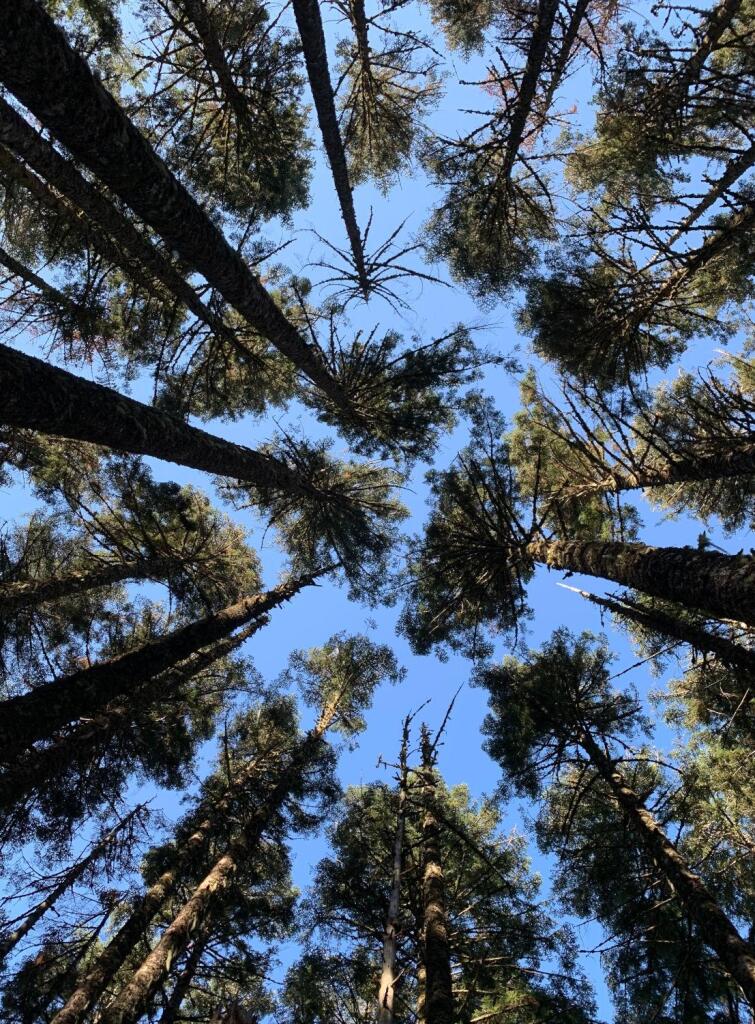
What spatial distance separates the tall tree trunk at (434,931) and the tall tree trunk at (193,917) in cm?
252

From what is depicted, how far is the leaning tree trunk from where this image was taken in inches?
201

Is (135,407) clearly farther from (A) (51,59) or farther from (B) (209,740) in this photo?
(B) (209,740)

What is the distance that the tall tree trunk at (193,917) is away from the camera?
5605mm

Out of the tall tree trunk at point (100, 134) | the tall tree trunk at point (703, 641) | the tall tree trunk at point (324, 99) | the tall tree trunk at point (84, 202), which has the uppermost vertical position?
the tall tree trunk at point (324, 99)

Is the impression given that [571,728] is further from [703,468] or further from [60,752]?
[60,752]

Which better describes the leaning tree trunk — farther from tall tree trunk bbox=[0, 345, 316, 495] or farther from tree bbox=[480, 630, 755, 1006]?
tall tree trunk bbox=[0, 345, 316, 495]

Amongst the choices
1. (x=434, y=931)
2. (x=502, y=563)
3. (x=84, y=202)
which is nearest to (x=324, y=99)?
(x=84, y=202)

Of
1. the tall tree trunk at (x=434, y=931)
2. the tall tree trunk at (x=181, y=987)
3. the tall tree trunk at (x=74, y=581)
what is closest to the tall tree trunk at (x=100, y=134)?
the tall tree trunk at (x=74, y=581)

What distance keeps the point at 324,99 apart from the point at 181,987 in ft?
34.0

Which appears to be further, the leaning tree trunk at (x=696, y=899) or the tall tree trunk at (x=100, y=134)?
the leaning tree trunk at (x=696, y=899)

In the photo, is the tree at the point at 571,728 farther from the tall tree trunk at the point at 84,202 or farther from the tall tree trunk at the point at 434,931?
the tall tree trunk at the point at 84,202

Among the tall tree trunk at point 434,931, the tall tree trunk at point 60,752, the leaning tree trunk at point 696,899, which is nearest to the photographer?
the tall tree trunk at point 434,931

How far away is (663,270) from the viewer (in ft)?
28.8

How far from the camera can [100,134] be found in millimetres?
3795
